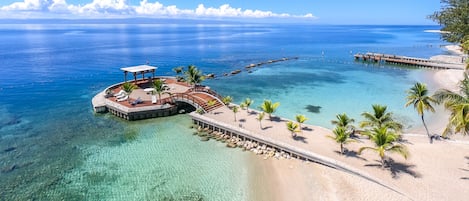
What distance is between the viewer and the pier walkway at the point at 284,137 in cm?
1966

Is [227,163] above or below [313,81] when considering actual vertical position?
below

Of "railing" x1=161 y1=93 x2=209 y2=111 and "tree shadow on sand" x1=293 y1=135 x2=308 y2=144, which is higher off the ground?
"railing" x1=161 y1=93 x2=209 y2=111

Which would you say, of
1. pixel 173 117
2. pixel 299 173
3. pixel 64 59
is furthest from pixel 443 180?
pixel 64 59

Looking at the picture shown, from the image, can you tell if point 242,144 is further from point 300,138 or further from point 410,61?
point 410,61

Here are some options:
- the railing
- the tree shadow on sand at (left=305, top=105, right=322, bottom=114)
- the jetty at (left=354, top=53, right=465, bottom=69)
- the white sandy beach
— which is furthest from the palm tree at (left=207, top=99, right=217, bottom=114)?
the jetty at (left=354, top=53, right=465, bottom=69)

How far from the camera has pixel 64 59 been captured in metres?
80.6

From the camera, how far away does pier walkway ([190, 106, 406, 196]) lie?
19.7m

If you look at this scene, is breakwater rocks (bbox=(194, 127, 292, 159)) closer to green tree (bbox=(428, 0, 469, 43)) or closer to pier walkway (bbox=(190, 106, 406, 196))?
pier walkway (bbox=(190, 106, 406, 196))

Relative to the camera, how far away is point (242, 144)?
24.5 m

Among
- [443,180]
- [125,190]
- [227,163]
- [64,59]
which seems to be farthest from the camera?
[64,59]

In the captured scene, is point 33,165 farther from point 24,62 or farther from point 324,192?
point 24,62

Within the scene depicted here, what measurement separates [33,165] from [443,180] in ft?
97.8

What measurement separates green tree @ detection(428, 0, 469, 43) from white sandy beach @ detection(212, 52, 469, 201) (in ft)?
74.2

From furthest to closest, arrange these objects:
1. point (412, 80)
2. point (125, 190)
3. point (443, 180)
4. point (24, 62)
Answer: point (24, 62) < point (412, 80) < point (125, 190) < point (443, 180)
